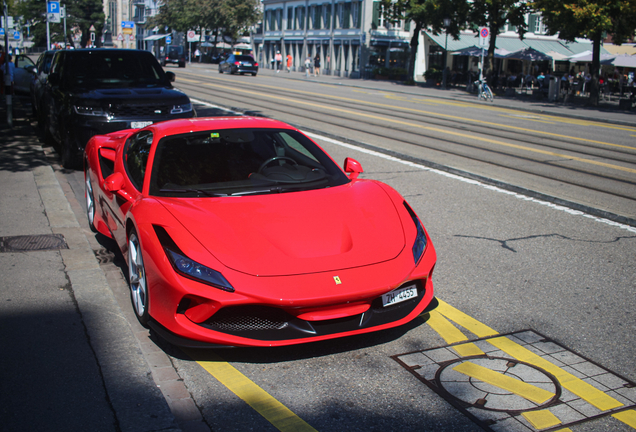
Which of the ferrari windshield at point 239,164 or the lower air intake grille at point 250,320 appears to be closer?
the lower air intake grille at point 250,320

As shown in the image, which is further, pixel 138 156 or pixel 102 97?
pixel 102 97

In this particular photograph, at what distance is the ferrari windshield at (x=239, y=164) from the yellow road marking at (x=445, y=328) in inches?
48.7

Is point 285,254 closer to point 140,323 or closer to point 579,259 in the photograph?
point 140,323

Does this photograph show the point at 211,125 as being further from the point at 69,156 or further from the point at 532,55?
the point at 532,55

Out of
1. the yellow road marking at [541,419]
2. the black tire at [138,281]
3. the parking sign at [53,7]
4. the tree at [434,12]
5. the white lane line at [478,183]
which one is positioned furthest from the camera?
the tree at [434,12]

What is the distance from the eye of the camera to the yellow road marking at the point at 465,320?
4121 mm

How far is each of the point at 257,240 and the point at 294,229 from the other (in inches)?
10.7

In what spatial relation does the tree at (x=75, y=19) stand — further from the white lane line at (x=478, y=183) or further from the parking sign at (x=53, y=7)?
the white lane line at (x=478, y=183)

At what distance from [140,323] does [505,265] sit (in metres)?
3.21

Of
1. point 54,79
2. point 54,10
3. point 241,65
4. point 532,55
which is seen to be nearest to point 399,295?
point 54,79

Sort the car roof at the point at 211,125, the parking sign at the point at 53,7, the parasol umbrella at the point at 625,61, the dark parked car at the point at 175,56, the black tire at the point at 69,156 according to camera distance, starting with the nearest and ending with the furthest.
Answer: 1. the car roof at the point at 211,125
2. the black tire at the point at 69,156
3. the parking sign at the point at 53,7
4. the parasol umbrella at the point at 625,61
5. the dark parked car at the point at 175,56

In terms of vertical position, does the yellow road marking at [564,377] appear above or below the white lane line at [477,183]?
below

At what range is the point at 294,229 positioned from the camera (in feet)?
12.7

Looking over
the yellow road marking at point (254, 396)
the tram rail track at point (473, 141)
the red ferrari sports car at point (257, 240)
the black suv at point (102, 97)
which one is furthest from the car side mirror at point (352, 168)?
the black suv at point (102, 97)
